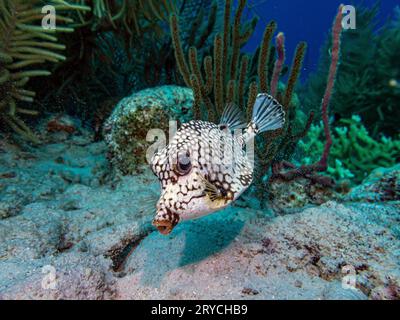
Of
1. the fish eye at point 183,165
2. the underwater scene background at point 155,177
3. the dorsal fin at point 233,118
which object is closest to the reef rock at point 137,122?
the underwater scene background at point 155,177

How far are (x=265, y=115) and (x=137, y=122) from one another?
7.46ft

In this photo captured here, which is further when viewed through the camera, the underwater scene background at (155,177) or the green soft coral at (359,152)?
the green soft coral at (359,152)

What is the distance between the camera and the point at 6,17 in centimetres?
400

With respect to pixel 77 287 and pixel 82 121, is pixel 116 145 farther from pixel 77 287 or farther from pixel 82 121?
pixel 77 287

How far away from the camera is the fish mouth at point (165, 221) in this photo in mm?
2213

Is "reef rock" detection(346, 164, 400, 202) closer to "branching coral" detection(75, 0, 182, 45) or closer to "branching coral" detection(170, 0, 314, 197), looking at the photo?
"branching coral" detection(170, 0, 314, 197)

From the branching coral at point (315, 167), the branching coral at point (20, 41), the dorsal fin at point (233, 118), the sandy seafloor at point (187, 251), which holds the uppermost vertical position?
the branching coral at point (20, 41)

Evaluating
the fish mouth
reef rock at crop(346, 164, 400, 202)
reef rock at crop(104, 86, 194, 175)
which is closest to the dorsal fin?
the fish mouth

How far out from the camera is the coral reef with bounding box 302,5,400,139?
855 centimetres

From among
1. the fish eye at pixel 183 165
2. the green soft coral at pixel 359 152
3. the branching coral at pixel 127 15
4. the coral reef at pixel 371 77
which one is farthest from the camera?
the coral reef at pixel 371 77

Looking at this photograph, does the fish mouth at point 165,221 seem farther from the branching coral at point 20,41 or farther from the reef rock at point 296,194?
the branching coral at point 20,41

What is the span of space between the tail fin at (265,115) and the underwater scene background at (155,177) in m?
0.62

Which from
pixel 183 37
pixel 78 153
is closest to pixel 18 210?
pixel 78 153
